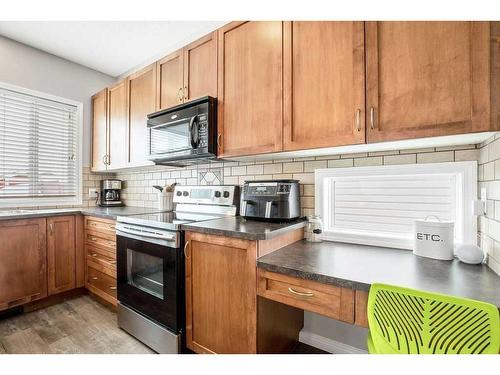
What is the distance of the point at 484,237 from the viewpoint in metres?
1.17

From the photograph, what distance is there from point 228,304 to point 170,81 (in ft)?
5.87

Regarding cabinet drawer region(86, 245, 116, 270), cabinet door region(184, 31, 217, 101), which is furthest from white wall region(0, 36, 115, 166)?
cabinet door region(184, 31, 217, 101)

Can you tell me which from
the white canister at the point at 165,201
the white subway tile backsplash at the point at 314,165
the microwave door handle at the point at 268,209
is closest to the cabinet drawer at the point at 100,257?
the white canister at the point at 165,201

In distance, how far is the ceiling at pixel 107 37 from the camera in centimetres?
219

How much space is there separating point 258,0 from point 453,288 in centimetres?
114

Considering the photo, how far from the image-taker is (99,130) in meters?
2.91

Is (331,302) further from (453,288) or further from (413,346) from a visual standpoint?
(453,288)

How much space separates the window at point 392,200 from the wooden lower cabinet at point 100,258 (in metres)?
1.80

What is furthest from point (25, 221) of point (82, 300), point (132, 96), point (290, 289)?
point (290, 289)

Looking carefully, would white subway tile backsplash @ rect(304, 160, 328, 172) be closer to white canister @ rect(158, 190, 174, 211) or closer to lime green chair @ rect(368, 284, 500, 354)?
lime green chair @ rect(368, 284, 500, 354)

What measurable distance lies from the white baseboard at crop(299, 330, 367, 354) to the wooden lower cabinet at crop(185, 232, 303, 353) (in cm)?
17

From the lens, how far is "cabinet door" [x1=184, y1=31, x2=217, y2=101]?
1.79 meters

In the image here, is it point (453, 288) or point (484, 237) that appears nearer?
point (453, 288)

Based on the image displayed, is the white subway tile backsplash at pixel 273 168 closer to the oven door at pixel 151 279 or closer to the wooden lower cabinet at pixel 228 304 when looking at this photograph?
the wooden lower cabinet at pixel 228 304
